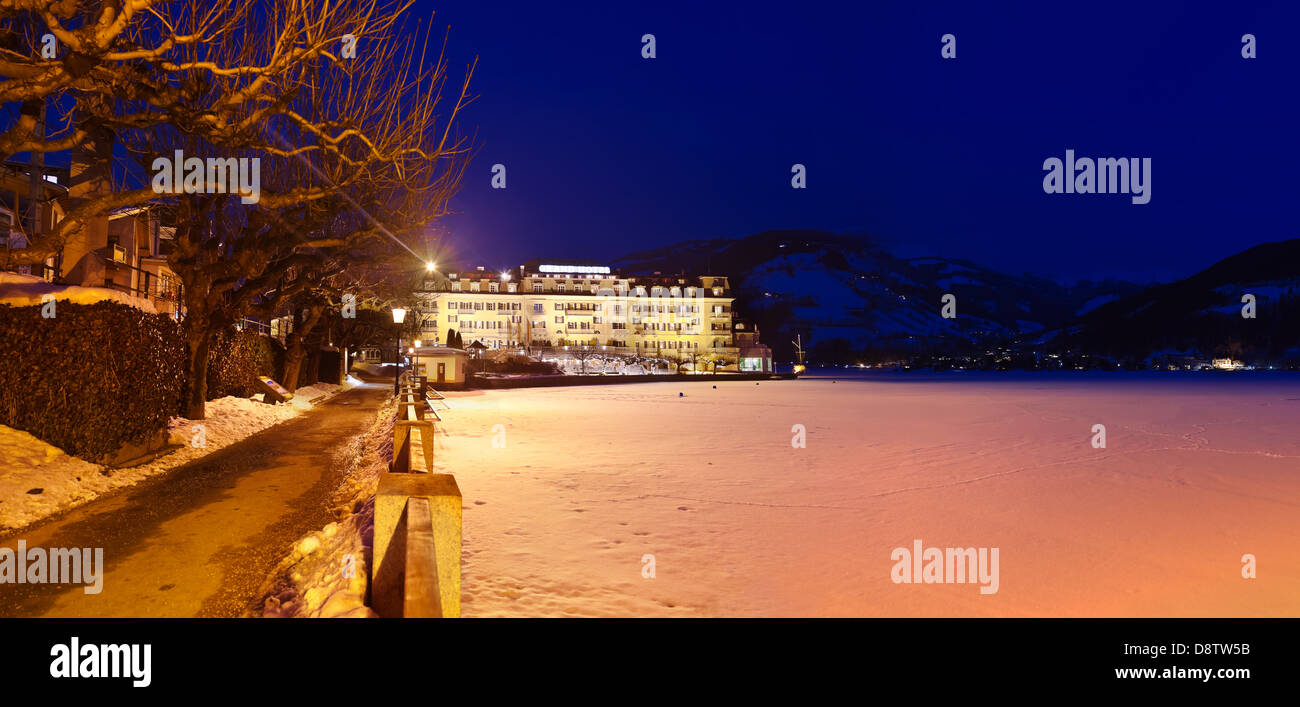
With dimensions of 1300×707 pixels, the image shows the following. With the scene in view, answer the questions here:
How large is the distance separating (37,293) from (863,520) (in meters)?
12.9

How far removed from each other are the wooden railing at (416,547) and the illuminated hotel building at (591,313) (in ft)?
346

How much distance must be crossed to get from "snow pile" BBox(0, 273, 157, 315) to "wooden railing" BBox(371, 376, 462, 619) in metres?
9.41

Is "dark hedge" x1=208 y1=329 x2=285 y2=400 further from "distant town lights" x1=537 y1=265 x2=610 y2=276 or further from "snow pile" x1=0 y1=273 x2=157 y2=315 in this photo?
"distant town lights" x1=537 y1=265 x2=610 y2=276

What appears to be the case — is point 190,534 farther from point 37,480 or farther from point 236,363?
point 236,363

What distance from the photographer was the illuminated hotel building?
4407 inches

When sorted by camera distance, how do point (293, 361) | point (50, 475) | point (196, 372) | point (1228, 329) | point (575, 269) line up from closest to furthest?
point (50, 475) < point (196, 372) < point (293, 361) < point (575, 269) < point (1228, 329)

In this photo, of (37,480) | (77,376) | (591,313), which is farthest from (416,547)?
(591,313)

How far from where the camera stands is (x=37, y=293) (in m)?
10.4

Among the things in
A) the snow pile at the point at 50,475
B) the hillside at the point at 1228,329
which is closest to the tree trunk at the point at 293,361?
the snow pile at the point at 50,475

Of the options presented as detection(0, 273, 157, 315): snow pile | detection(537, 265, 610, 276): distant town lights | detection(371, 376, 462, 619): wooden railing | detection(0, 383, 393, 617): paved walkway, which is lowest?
detection(0, 383, 393, 617): paved walkway

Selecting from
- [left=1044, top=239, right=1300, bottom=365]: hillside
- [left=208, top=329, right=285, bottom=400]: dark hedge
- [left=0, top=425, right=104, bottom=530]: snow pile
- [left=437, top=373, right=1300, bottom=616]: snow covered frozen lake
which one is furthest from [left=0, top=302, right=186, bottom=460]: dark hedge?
[left=1044, top=239, right=1300, bottom=365]: hillside

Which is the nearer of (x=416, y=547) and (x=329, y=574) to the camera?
(x=416, y=547)
